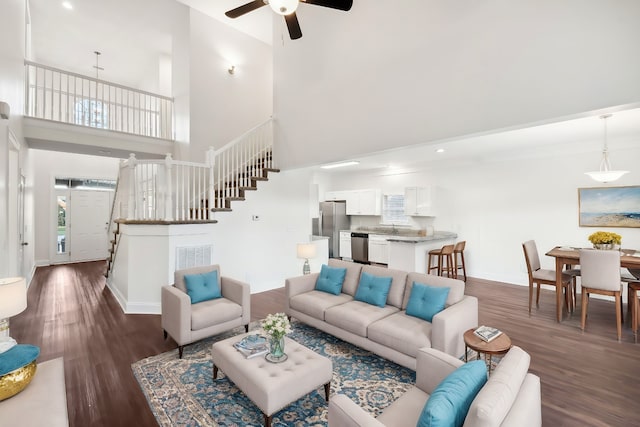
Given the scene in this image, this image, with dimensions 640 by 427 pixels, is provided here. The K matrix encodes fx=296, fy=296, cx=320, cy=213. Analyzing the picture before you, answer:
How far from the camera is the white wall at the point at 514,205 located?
549cm

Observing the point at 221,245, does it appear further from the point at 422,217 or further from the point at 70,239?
the point at 70,239

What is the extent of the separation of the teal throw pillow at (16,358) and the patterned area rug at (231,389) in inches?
Answer: 37.1

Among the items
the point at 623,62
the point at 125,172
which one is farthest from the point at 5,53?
the point at 623,62

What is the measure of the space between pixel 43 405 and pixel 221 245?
11.2 feet

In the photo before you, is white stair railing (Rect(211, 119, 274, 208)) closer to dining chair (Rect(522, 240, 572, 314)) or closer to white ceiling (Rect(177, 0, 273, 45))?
white ceiling (Rect(177, 0, 273, 45))

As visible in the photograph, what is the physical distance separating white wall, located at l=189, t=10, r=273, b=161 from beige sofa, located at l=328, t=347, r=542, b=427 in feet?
19.4

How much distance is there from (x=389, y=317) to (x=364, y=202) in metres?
5.91

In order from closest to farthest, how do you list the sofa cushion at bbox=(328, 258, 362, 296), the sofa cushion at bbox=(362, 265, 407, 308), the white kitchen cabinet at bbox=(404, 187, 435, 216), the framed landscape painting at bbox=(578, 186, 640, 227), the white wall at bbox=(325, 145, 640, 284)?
the sofa cushion at bbox=(362, 265, 407, 308), the sofa cushion at bbox=(328, 258, 362, 296), the framed landscape painting at bbox=(578, 186, 640, 227), the white wall at bbox=(325, 145, 640, 284), the white kitchen cabinet at bbox=(404, 187, 435, 216)

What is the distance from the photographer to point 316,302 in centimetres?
367

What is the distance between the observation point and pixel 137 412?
90.9 inches

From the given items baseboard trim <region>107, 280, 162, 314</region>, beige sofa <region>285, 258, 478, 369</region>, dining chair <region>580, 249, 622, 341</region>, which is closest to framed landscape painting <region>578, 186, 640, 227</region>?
dining chair <region>580, 249, 622, 341</region>

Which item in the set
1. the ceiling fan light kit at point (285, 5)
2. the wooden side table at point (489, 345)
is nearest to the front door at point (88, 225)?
the ceiling fan light kit at point (285, 5)

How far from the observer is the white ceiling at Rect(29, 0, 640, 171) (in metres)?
4.84

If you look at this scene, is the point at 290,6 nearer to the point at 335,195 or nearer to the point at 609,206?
the point at 609,206
